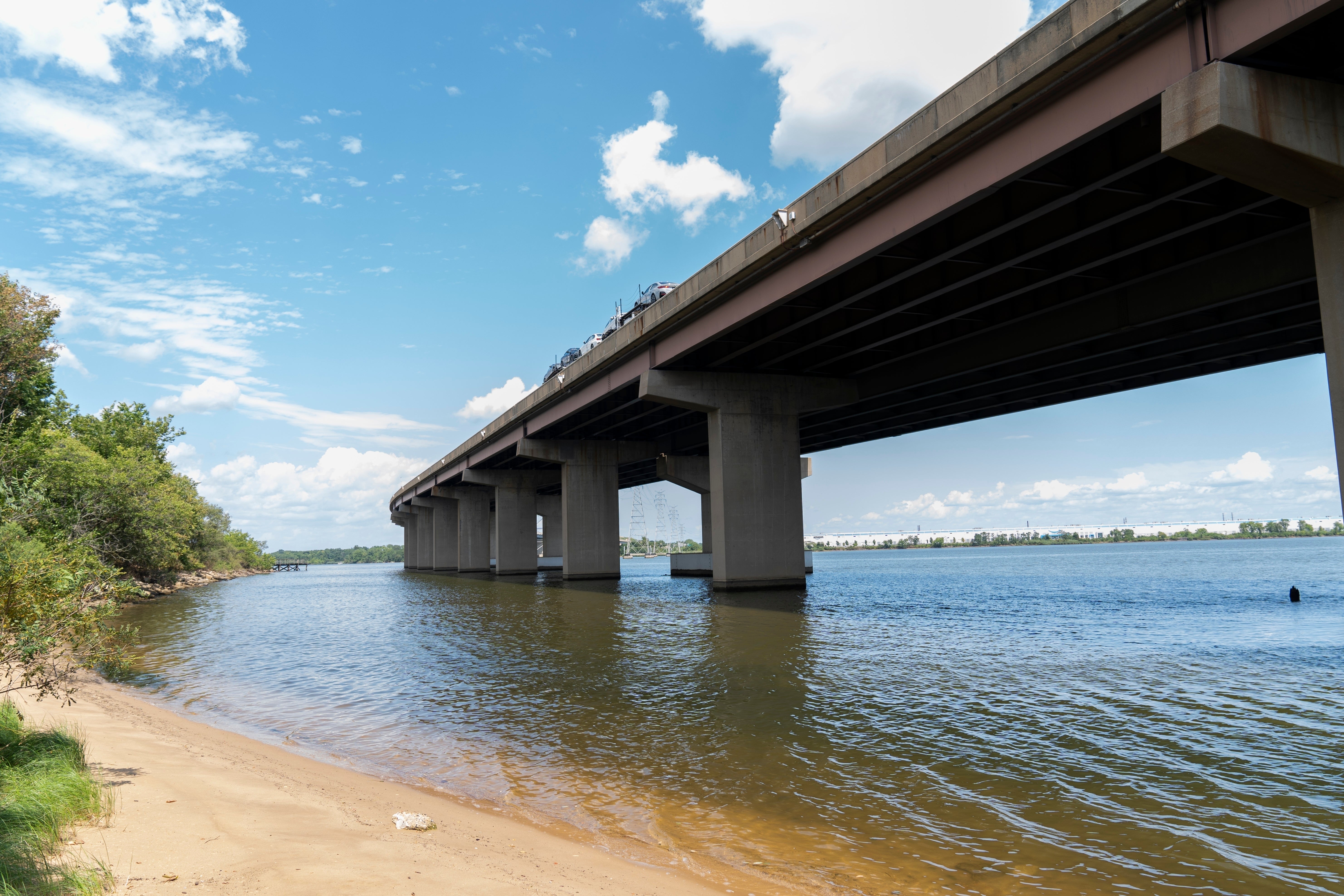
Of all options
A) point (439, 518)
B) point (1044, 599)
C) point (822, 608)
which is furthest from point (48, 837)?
point (439, 518)

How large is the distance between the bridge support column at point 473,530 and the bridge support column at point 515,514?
468 inches

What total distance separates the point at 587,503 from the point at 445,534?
47437mm

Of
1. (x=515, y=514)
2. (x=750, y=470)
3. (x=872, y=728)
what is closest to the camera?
(x=872, y=728)

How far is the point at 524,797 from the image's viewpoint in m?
8.15

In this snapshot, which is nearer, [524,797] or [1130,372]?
[524,797]

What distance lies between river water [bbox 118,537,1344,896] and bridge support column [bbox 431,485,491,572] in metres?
55.3

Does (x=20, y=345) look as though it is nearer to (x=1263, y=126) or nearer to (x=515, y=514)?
(x=1263, y=126)

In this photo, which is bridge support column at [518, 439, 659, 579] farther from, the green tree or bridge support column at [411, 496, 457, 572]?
bridge support column at [411, 496, 457, 572]

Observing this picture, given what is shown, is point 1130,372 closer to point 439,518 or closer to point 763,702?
point 763,702

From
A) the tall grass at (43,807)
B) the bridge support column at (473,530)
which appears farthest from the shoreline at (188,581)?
the bridge support column at (473,530)

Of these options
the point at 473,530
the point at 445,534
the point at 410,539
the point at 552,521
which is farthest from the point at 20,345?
the point at 410,539

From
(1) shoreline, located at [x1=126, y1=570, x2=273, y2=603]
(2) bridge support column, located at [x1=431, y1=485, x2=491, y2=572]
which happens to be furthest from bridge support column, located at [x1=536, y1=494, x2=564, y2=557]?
(1) shoreline, located at [x1=126, y1=570, x2=273, y2=603]

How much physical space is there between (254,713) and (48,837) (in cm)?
910

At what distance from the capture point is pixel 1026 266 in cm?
2291
